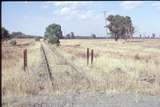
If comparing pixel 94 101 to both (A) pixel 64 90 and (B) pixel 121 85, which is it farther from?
(B) pixel 121 85

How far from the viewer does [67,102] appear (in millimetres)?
10102

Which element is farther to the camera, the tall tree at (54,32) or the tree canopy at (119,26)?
the tree canopy at (119,26)

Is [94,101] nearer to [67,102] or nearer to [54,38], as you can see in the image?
[67,102]

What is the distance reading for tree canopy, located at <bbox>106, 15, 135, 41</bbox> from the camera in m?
126

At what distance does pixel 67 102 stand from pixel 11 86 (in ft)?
11.2

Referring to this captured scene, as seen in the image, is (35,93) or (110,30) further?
(110,30)

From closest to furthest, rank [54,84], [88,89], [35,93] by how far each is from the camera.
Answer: [35,93] < [88,89] < [54,84]

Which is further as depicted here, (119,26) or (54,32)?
(119,26)

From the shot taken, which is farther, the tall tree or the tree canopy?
the tree canopy

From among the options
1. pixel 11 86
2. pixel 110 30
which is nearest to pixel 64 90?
pixel 11 86

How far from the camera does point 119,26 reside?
125312mm

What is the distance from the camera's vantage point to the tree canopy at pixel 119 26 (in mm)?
125812

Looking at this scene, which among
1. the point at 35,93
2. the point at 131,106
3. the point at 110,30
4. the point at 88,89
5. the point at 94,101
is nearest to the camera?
the point at 131,106

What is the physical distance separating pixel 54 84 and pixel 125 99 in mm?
3842
